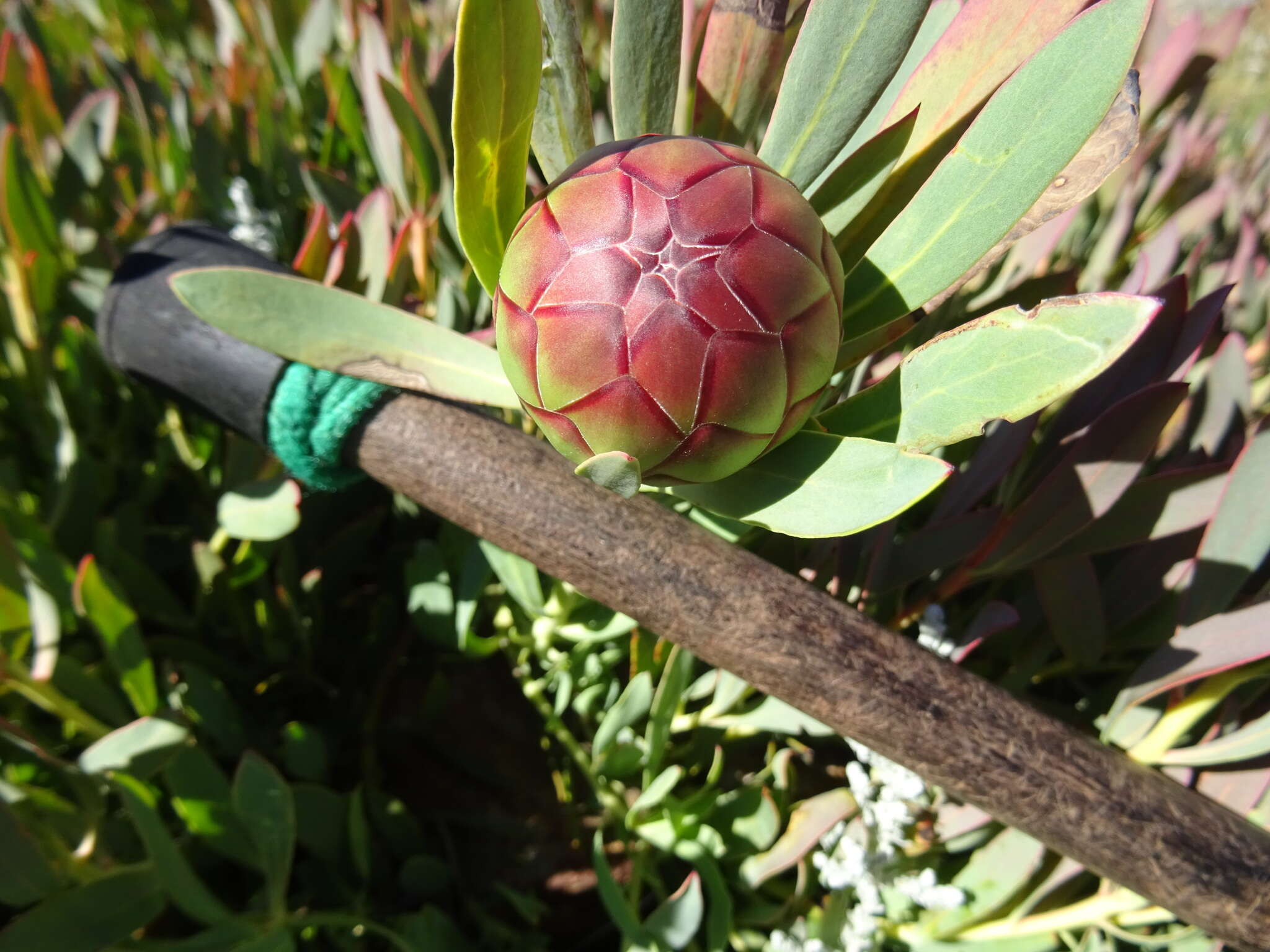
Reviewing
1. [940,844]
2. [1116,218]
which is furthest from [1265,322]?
[940,844]

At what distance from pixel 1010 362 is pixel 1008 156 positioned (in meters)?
0.13

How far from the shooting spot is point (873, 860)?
83 cm

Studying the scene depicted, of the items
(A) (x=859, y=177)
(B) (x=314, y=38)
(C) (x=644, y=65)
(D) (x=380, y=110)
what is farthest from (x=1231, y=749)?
(B) (x=314, y=38)

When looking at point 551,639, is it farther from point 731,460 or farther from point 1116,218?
point 1116,218

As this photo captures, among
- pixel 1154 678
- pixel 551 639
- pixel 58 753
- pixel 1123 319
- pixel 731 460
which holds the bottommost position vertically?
pixel 58 753

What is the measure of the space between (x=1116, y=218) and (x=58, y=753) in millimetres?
1475

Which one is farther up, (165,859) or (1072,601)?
(1072,601)

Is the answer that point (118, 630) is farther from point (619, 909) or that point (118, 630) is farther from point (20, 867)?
point (619, 909)

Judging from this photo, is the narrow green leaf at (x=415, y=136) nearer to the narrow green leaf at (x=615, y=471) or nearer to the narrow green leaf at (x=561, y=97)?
the narrow green leaf at (x=561, y=97)

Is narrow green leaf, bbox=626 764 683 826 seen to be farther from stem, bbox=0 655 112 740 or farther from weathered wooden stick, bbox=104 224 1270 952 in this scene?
stem, bbox=0 655 112 740

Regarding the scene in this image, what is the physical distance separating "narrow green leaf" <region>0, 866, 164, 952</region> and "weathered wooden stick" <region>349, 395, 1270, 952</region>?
467mm

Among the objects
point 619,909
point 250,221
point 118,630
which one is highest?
point 250,221

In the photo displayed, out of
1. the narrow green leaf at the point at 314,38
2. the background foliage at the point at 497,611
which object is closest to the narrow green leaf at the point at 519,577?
the background foliage at the point at 497,611

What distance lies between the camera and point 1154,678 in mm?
717
